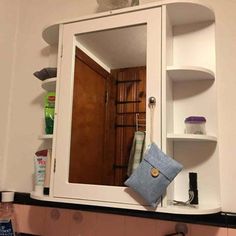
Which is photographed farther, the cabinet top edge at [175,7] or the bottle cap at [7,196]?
the bottle cap at [7,196]

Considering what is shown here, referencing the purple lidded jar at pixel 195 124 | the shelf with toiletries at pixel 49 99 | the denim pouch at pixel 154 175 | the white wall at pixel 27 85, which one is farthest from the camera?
the white wall at pixel 27 85

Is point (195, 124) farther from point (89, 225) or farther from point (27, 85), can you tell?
point (27, 85)

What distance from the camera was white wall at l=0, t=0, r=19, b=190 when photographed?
1218mm

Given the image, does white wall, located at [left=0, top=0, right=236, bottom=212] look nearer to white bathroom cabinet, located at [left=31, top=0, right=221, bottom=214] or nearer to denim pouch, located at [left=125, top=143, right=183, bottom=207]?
white bathroom cabinet, located at [left=31, top=0, right=221, bottom=214]

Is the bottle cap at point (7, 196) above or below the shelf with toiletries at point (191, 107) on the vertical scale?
below

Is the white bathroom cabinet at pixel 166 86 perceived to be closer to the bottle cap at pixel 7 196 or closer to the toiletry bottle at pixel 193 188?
the toiletry bottle at pixel 193 188

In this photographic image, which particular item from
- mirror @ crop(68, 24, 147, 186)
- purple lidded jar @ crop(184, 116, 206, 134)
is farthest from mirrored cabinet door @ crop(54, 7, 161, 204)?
purple lidded jar @ crop(184, 116, 206, 134)

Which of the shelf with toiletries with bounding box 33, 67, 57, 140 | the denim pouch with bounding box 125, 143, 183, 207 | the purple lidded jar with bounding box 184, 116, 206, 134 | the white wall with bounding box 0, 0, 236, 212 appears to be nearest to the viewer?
the denim pouch with bounding box 125, 143, 183, 207

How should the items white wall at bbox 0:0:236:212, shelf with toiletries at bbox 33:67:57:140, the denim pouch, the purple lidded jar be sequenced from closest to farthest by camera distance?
1. the denim pouch
2. the purple lidded jar
3. shelf with toiletries at bbox 33:67:57:140
4. white wall at bbox 0:0:236:212

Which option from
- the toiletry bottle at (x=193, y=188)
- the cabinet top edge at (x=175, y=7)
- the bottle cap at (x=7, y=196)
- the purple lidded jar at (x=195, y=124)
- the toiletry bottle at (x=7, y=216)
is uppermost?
the cabinet top edge at (x=175, y=7)

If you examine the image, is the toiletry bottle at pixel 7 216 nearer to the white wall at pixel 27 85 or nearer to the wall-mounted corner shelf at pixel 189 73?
the white wall at pixel 27 85

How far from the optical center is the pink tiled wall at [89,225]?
89 centimetres

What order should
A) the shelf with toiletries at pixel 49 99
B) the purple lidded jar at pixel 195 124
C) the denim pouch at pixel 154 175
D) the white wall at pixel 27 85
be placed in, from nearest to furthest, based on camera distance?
the denim pouch at pixel 154 175 → the purple lidded jar at pixel 195 124 → the shelf with toiletries at pixel 49 99 → the white wall at pixel 27 85

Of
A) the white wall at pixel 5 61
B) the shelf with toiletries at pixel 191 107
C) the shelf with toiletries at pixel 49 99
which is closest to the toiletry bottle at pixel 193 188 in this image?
the shelf with toiletries at pixel 191 107
